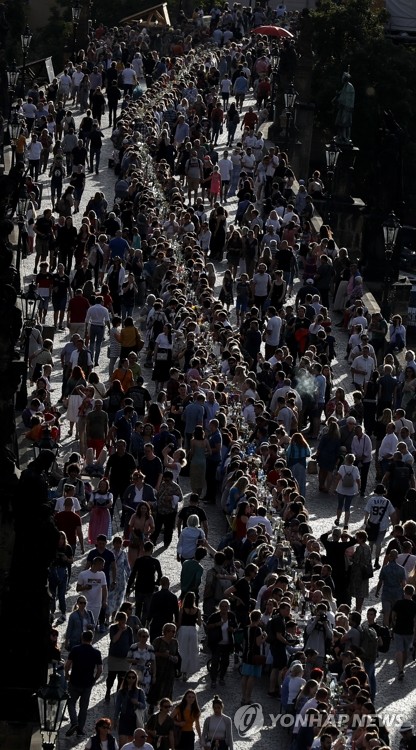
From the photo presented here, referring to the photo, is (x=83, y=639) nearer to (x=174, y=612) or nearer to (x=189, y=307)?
(x=174, y=612)

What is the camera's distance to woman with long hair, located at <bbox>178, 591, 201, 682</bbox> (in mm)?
24234

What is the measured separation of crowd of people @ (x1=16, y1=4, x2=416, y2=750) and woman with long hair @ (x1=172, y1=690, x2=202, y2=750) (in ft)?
0.06

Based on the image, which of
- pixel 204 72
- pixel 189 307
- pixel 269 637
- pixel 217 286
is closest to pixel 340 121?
pixel 204 72

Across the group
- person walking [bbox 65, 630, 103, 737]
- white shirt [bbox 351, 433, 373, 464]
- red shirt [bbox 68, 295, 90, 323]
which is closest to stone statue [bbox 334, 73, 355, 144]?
red shirt [bbox 68, 295, 90, 323]

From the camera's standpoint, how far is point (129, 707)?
22.1m

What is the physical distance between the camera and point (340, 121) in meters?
57.9

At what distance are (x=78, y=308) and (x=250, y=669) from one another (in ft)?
36.3

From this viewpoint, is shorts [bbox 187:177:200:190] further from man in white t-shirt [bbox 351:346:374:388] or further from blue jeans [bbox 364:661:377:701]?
blue jeans [bbox 364:661:377:701]

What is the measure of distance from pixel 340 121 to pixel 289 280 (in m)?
18.5

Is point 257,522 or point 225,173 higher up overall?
point 225,173

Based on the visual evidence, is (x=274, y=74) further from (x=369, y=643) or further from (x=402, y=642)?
(x=369, y=643)

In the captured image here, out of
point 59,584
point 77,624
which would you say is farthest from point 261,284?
point 77,624

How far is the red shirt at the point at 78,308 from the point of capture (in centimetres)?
3450

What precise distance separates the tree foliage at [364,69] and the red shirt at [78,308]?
128ft
